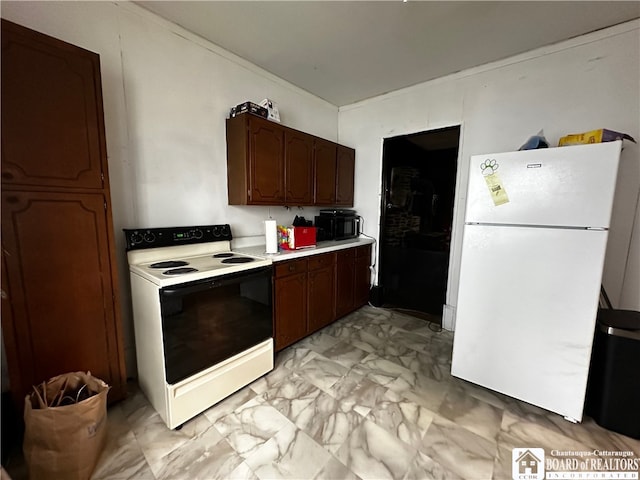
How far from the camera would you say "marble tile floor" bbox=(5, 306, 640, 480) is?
4.24 feet

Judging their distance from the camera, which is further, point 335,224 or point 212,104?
point 335,224

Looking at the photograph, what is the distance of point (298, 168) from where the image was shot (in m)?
2.64

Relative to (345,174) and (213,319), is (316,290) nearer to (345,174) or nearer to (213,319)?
(213,319)

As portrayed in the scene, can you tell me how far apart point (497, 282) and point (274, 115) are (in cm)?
230

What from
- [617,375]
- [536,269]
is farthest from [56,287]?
[617,375]

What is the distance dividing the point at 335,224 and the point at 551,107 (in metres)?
2.16

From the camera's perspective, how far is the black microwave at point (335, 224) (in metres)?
2.99

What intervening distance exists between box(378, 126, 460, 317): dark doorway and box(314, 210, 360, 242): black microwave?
0.41 metres

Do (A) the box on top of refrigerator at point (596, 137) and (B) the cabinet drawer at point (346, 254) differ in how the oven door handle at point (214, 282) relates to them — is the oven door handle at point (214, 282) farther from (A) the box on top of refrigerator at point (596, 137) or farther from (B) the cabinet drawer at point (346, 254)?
(A) the box on top of refrigerator at point (596, 137)

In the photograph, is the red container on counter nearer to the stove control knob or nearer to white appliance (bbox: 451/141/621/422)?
the stove control knob

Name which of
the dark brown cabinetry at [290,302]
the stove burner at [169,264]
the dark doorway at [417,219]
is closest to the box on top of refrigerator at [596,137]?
the dark doorway at [417,219]

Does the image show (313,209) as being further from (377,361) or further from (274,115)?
(377,361)

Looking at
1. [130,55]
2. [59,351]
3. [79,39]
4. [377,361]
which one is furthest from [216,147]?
[377,361]

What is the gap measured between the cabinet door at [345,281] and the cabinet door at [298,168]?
723 mm
